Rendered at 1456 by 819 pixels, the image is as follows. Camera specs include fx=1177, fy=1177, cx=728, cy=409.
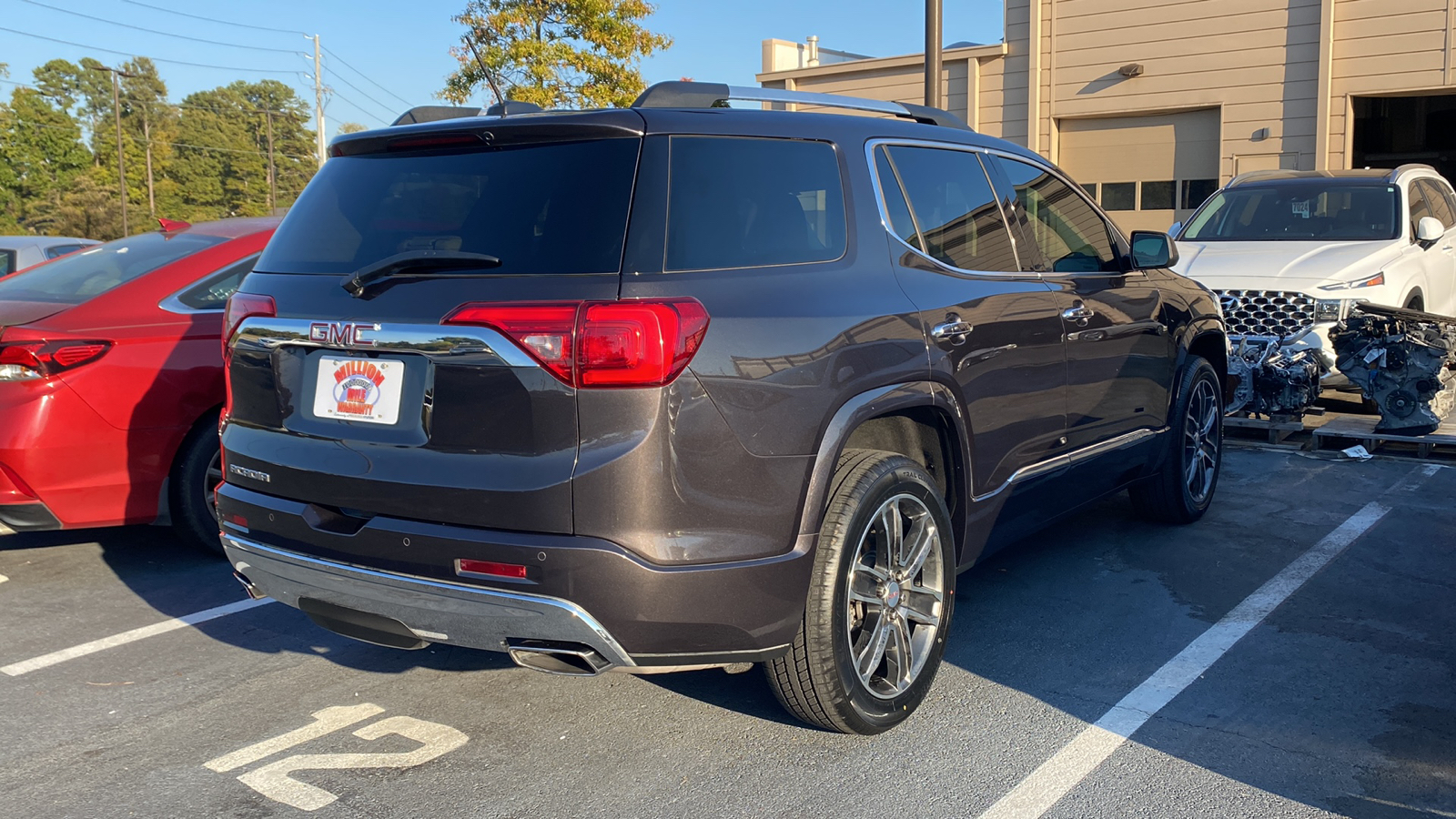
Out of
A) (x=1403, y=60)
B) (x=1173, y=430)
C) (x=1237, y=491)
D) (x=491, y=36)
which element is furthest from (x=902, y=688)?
(x=491, y=36)

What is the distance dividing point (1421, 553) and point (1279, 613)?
1268 mm

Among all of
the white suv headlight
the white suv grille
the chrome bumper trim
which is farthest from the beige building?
the chrome bumper trim

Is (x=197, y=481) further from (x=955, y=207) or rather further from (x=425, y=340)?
(x=955, y=207)

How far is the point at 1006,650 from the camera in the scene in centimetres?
430

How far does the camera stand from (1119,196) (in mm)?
19594

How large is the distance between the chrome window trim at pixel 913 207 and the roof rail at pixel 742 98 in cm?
20

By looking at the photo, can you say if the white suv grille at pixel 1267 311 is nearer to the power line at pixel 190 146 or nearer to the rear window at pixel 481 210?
the rear window at pixel 481 210

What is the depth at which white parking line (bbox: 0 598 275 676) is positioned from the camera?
4320 millimetres

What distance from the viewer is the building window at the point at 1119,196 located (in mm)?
19438

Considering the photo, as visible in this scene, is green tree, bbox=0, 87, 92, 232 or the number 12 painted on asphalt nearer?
the number 12 painted on asphalt

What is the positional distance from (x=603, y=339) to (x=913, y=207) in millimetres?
1492

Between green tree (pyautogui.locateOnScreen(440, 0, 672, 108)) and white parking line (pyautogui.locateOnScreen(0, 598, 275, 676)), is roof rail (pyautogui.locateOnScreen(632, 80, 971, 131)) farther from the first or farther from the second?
green tree (pyautogui.locateOnScreen(440, 0, 672, 108))

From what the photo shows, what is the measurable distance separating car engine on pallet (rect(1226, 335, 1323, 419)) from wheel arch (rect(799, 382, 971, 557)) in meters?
4.83

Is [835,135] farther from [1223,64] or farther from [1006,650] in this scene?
[1223,64]
